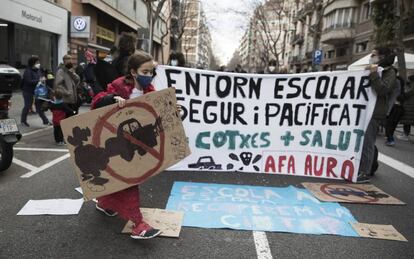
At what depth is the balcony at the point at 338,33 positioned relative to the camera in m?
37.5

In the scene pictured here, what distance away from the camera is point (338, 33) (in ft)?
127

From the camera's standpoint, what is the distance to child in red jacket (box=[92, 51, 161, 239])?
3.33m

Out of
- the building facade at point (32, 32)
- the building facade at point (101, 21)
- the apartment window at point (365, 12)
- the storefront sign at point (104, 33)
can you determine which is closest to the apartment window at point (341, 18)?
the apartment window at point (365, 12)

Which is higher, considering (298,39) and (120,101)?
(298,39)

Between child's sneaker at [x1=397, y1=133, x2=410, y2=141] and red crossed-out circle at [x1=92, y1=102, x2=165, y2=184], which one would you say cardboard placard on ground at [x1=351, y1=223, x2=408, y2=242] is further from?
child's sneaker at [x1=397, y1=133, x2=410, y2=141]

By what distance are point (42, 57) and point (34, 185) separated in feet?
47.3

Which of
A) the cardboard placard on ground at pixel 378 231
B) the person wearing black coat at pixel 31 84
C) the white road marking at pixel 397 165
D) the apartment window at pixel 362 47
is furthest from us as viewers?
the apartment window at pixel 362 47

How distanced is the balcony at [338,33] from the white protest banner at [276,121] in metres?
35.2

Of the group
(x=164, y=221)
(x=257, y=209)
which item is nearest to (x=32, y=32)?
(x=164, y=221)

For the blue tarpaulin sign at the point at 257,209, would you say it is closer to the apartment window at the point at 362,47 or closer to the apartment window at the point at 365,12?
the apartment window at the point at 362,47

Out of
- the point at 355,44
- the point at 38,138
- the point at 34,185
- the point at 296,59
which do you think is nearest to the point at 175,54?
the point at 38,138

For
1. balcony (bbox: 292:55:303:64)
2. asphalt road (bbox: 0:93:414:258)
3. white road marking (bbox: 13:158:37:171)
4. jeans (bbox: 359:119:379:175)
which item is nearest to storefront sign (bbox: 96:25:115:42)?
white road marking (bbox: 13:158:37:171)

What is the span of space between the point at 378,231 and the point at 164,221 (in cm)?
210

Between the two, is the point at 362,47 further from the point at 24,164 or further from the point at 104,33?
the point at 24,164
